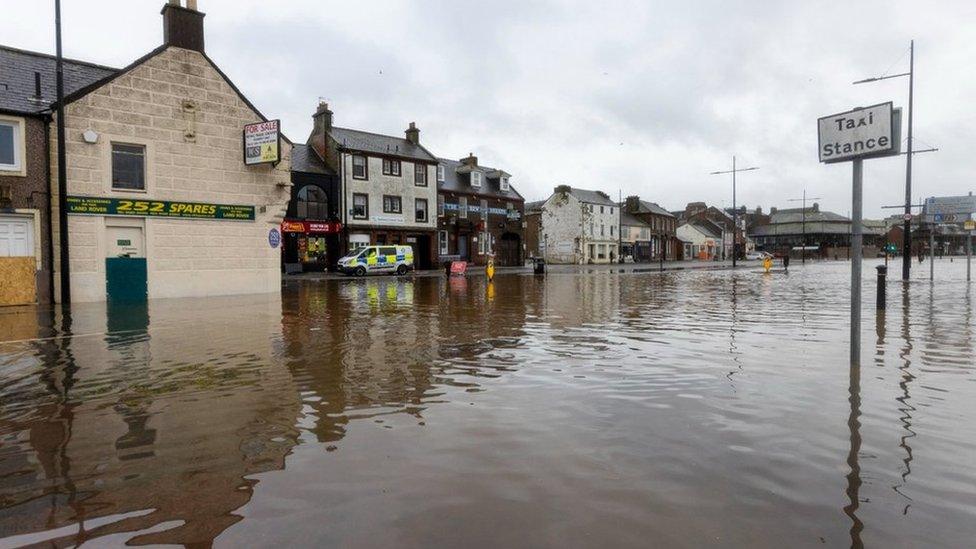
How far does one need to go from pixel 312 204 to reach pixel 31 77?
73.1 ft

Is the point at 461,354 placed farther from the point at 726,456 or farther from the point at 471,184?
A: the point at 471,184

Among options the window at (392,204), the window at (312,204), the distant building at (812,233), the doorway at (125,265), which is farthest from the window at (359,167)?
the distant building at (812,233)

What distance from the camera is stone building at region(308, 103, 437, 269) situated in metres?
41.9

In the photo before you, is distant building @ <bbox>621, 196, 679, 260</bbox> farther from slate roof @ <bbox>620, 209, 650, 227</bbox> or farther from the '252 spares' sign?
the '252 spares' sign

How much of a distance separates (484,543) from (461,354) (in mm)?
5239

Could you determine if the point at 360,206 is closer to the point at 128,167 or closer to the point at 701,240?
the point at 128,167

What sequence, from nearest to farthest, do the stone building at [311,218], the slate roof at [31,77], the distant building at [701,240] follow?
Answer: the slate roof at [31,77], the stone building at [311,218], the distant building at [701,240]

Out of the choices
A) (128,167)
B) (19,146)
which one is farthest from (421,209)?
(19,146)

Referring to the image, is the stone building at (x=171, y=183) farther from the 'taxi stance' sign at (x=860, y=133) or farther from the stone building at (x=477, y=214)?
the stone building at (x=477, y=214)

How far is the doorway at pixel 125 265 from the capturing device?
18.0m

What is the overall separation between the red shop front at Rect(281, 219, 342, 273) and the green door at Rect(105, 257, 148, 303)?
1920 centimetres

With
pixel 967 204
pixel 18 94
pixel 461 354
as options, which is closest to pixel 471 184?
pixel 967 204

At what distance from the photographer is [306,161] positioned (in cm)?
4106

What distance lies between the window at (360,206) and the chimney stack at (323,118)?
5.18 meters
